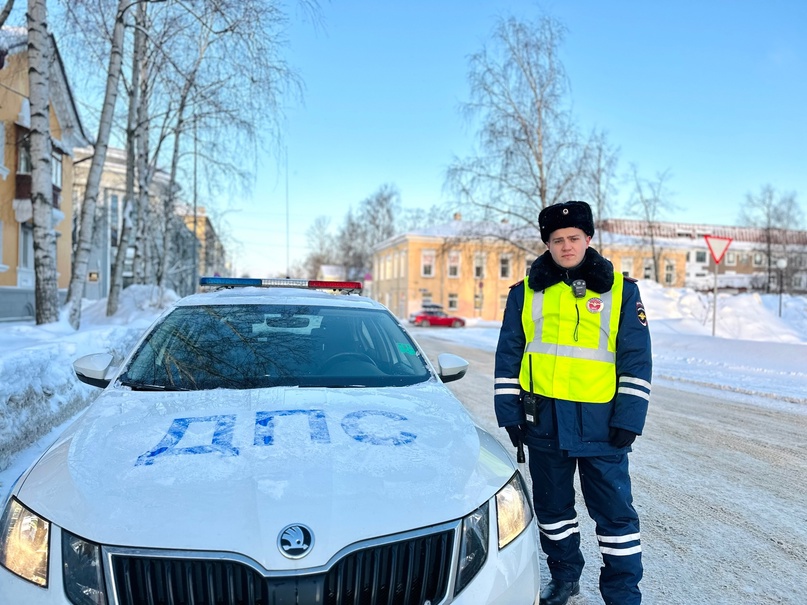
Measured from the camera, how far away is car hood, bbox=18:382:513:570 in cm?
176

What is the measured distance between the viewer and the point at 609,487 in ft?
8.55

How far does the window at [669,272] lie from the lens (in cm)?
5353

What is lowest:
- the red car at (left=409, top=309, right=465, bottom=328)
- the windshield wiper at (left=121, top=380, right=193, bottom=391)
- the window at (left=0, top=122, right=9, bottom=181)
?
the red car at (left=409, top=309, right=465, bottom=328)

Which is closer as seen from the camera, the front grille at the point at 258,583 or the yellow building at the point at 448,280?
the front grille at the point at 258,583

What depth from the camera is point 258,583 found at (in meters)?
1.68

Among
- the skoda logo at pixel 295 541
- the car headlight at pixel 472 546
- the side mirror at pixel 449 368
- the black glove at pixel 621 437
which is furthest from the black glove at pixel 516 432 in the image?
the skoda logo at pixel 295 541

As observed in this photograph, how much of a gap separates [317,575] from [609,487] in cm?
149

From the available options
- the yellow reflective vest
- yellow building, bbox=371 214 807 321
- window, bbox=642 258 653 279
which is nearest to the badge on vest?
the yellow reflective vest

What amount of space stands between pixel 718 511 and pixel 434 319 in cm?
3581

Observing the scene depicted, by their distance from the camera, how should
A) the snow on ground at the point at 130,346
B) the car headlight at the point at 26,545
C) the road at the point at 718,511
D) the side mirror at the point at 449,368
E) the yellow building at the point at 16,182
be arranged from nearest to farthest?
the car headlight at the point at 26,545
the road at the point at 718,511
the side mirror at the point at 449,368
the snow on ground at the point at 130,346
the yellow building at the point at 16,182

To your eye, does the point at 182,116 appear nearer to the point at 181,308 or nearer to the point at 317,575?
the point at 181,308

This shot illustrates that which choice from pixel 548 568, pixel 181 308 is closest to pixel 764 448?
pixel 548 568

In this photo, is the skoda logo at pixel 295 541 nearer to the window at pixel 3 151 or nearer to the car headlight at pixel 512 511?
the car headlight at pixel 512 511

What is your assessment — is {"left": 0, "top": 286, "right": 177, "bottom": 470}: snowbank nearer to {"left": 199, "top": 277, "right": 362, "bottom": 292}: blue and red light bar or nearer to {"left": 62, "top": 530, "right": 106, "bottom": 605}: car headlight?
{"left": 199, "top": 277, "right": 362, "bottom": 292}: blue and red light bar
